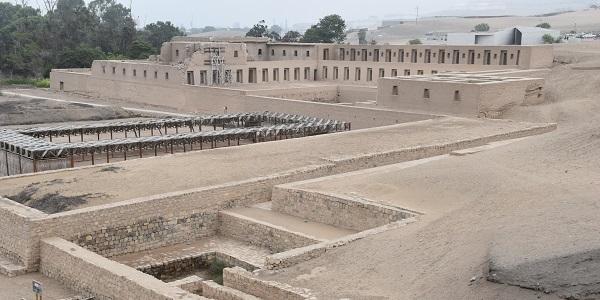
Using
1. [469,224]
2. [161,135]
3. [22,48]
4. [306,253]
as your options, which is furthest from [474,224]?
[22,48]

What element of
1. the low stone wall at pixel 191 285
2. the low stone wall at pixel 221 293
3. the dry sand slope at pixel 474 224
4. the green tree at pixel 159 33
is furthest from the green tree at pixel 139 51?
the low stone wall at pixel 221 293

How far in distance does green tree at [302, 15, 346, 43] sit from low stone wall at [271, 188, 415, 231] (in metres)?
52.4

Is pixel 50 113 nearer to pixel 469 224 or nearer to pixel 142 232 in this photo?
pixel 142 232

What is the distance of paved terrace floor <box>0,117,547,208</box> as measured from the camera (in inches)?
554

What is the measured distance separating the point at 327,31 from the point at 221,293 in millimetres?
57965

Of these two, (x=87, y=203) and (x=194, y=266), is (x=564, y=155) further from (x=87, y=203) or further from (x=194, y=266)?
(x=87, y=203)

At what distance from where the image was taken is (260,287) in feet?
30.5

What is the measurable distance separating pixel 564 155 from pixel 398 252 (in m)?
5.57

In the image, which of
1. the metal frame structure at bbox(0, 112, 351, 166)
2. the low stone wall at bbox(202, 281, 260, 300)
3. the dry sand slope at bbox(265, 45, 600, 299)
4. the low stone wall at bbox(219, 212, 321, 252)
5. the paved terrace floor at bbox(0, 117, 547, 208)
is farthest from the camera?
the metal frame structure at bbox(0, 112, 351, 166)

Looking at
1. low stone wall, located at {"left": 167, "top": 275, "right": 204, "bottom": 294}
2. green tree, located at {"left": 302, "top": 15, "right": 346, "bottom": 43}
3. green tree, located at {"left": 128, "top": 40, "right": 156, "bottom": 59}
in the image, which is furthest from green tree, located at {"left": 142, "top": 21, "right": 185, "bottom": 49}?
low stone wall, located at {"left": 167, "top": 275, "right": 204, "bottom": 294}

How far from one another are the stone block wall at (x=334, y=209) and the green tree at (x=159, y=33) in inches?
2312

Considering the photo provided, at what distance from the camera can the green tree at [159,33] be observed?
7038 cm

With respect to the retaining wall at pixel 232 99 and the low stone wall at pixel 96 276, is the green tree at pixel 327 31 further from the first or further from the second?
the low stone wall at pixel 96 276

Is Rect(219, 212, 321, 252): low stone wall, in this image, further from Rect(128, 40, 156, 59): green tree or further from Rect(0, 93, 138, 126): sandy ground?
Rect(128, 40, 156, 59): green tree
